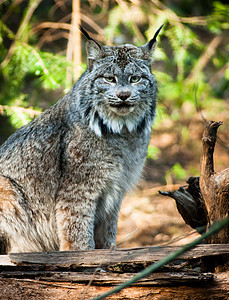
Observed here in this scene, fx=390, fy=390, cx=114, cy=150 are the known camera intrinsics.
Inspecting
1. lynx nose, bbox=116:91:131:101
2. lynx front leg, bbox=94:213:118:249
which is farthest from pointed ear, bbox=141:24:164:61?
lynx front leg, bbox=94:213:118:249

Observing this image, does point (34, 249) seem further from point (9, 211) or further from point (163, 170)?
point (163, 170)

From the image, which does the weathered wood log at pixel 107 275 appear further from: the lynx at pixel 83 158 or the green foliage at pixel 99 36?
the green foliage at pixel 99 36

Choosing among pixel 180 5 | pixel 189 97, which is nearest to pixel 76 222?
pixel 189 97

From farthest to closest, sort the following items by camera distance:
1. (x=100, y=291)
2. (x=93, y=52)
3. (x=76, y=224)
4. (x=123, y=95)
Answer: (x=93, y=52), (x=76, y=224), (x=123, y=95), (x=100, y=291)

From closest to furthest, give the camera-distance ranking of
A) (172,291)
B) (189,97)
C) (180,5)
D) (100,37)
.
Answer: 1. (172,291)
2. (100,37)
3. (189,97)
4. (180,5)

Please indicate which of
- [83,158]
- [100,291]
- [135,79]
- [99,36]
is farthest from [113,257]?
[99,36]

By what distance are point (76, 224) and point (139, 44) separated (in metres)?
3.63

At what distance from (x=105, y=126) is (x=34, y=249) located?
148 cm

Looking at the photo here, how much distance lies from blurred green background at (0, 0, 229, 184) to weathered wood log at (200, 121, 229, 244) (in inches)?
58.7

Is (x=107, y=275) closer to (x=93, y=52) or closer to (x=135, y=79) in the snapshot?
(x=135, y=79)

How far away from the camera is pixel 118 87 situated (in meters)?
3.76

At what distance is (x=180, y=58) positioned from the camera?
22.4 ft

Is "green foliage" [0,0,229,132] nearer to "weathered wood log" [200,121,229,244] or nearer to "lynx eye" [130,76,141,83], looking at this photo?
"lynx eye" [130,76,141,83]

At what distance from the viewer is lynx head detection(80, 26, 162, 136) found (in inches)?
150
